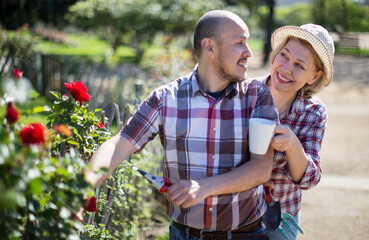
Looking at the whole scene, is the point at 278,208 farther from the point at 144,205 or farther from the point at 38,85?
the point at 38,85

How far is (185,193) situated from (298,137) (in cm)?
103

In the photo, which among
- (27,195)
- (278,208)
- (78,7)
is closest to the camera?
(27,195)

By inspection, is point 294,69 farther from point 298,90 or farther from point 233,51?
point 233,51

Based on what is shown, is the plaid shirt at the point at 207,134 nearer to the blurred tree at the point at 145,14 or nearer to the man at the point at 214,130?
the man at the point at 214,130

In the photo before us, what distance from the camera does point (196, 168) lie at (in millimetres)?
1881

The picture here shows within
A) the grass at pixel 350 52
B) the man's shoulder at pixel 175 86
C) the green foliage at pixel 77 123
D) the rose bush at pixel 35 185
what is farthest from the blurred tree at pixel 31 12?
the rose bush at pixel 35 185

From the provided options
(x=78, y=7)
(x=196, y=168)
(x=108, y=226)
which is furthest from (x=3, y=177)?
(x=78, y=7)

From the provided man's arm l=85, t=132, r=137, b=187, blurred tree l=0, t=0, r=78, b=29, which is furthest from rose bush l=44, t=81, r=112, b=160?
blurred tree l=0, t=0, r=78, b=29

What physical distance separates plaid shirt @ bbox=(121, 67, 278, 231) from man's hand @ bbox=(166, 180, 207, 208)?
0.22 meters

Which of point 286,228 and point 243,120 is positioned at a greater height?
point 243,120

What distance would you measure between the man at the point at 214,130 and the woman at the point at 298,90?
450 millimetres

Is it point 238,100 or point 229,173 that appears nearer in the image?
point 229,173

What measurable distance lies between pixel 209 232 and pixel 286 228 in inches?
29.5

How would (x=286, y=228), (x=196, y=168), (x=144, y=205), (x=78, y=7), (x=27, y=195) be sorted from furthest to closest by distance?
(x=78, y=7), (x=144, y=205), (x=286, y=228), (x=196, y=168), (x=27, y=195)
